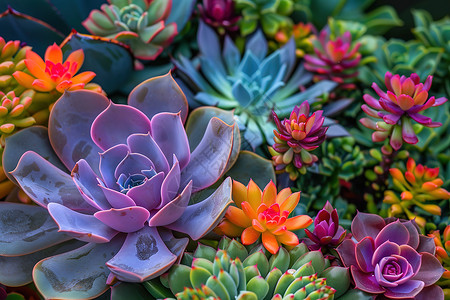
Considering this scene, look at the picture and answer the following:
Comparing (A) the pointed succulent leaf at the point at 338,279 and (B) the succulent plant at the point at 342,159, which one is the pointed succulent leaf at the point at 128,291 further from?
(B) the succulent plant at the point at 342,159

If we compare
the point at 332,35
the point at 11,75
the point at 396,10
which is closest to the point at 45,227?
the point at 11,75

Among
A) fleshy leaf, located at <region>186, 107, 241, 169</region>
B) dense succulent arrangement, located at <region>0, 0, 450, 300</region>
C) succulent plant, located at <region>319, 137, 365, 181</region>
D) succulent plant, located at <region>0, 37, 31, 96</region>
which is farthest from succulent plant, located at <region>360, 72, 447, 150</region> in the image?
succulent plant, located at <region>0, 37, 31, 96</region>

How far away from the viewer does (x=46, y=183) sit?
723mm

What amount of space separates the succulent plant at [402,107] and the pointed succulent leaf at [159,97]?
32 centimetres

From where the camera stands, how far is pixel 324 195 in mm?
882

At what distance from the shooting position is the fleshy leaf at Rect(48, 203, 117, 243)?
0.61 meters

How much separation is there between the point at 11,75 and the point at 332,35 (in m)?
0.67

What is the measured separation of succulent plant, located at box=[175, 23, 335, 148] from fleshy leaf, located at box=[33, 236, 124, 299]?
35cm

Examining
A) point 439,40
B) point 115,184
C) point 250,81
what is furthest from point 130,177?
point 439,40

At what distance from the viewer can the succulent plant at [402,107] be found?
714 mm

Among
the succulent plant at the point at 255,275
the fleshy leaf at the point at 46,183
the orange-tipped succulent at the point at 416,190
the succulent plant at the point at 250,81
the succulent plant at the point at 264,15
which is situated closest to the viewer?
the succulent plant at the point at 255,275

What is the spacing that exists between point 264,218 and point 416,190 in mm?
A: 339

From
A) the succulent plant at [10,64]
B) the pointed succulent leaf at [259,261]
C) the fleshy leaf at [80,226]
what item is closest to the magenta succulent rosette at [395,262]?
the pointed succulent leaf at [259,261]

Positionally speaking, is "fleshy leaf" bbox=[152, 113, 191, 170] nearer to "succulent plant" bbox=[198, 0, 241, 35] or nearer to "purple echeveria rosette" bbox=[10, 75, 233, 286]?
"purple echeveria rosette" bbox=[10, 75, 233, 286]
